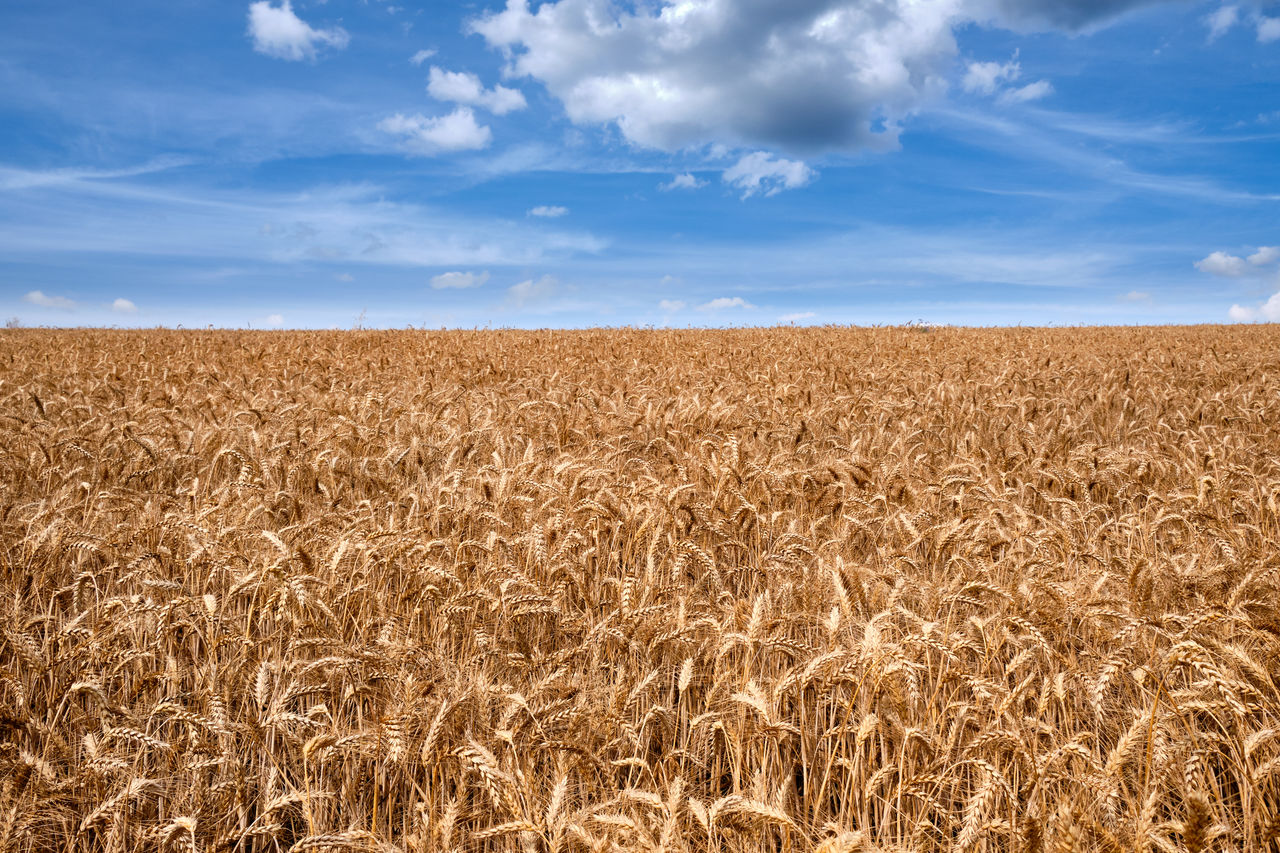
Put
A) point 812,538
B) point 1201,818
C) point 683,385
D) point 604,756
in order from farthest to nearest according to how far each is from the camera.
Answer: point 683,385 → point 812,538 → point 604,756 → point 1201,818

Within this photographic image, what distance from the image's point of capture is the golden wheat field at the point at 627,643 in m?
1.82

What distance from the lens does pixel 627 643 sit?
2.37 meters

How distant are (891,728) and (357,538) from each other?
2.26m

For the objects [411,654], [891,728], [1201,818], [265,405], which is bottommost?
[891,728]

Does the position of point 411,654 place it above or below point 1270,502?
below

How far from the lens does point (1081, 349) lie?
1454cm

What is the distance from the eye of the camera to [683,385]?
8812 millimetres

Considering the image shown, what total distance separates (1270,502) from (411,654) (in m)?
4.06

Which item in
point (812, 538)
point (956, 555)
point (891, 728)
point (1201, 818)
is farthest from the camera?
point (812, 538)

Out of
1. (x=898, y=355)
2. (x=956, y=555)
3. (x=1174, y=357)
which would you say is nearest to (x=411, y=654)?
(x=956, y=555)

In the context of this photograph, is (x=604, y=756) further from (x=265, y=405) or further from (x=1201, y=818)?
(x=265, y=405)

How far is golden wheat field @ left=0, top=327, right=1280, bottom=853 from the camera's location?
182 cm

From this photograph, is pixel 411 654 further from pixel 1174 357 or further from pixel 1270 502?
pixel 1174 357

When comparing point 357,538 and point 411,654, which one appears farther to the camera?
point 357,538
